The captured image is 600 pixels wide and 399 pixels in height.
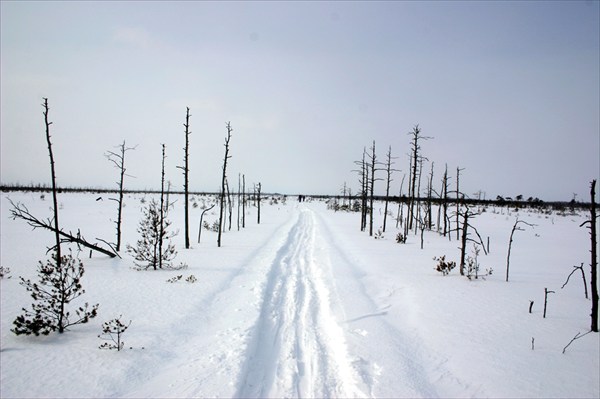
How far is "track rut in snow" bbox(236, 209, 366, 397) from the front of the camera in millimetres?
4223

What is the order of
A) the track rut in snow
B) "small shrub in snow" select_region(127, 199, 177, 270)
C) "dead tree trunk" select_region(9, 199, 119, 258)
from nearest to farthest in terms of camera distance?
the track rut in snow < "dead tree trunk" select_region(9, 199, 119, 258) < "small shrub in snow" select_region(127, 199, 177, 270)

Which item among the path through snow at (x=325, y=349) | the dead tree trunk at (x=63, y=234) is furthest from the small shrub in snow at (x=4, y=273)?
the path through snow at (x=325, y=349)

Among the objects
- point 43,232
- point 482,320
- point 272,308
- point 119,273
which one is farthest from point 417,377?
point 43,232

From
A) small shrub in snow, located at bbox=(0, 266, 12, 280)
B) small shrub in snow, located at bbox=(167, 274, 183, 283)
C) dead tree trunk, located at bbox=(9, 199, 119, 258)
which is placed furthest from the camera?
small shrub in snow, located at bbox=(167, 274, 183, 283)

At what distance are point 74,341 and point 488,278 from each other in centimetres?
1184

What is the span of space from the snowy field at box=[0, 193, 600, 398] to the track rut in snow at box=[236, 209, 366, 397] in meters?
0.03

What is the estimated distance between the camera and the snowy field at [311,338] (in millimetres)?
4301

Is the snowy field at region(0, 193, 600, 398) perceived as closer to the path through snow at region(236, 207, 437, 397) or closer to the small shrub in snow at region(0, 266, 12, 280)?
the path through snow at region(236, 207, 437, 397)

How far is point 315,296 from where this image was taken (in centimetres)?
828

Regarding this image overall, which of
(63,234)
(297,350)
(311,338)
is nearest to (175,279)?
Answer: (63,234)

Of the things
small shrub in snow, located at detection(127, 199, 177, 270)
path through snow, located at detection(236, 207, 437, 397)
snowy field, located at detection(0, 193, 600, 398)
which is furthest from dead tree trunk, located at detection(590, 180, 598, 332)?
small shrub in snow, located at detection(127, 199, 177, 270)

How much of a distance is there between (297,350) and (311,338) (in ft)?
1.91

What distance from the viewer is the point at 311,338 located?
5727 mm

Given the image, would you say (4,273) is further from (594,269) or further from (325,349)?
(594,269)
